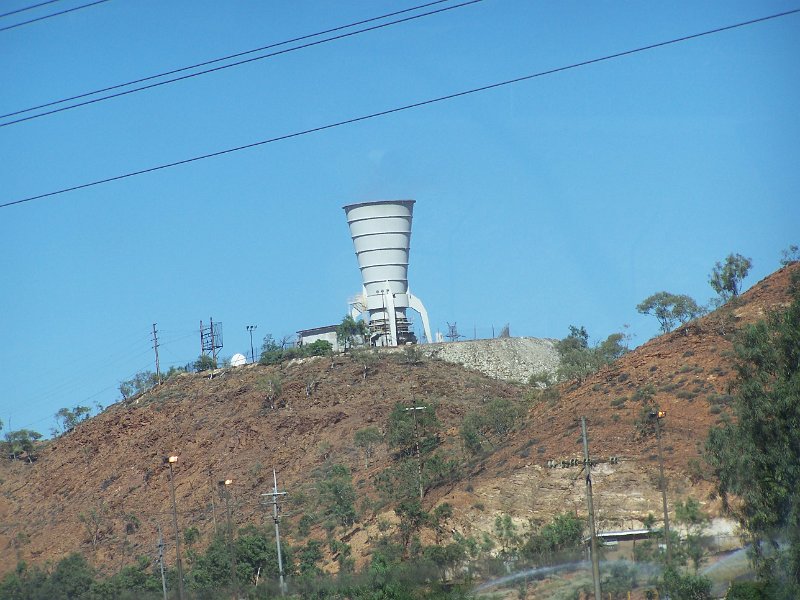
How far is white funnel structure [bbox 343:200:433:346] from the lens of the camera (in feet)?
280

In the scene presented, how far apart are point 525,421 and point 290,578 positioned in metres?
16.9

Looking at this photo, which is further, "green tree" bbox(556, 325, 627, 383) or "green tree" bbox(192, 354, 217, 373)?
"green tree" bbox(192, 354, 217, 373)

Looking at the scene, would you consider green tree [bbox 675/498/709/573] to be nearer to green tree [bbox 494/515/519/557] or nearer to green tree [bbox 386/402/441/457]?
green tree [bbox 494/515/519/557]

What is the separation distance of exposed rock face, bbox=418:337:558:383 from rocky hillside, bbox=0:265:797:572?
1.46 m

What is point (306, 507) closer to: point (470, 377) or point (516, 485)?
point (516, 485)

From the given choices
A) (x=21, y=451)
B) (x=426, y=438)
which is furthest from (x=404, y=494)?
(x=21, y=451)

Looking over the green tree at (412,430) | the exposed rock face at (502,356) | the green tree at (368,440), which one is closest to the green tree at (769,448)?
the green tree at (412,430)

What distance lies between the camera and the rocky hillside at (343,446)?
5016 cm

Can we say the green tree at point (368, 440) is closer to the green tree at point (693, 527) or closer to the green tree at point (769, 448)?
the green tree at point (693, 527)

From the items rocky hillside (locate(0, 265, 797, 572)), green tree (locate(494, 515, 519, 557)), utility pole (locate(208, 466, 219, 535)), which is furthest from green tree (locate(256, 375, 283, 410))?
green tree (locate(494, 515, 519, 557))

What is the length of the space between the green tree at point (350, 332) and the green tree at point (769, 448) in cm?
4521

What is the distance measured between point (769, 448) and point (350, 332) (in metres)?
50.0

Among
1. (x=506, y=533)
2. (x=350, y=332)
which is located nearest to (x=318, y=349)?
(x=350, y=332)

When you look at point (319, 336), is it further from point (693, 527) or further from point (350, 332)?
point (693, 527)
